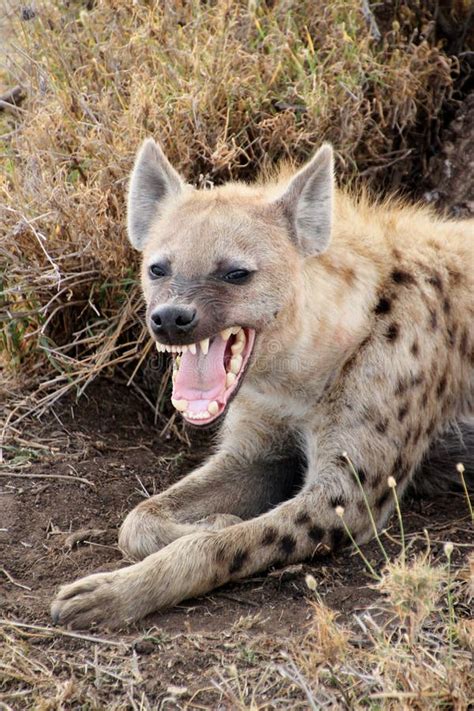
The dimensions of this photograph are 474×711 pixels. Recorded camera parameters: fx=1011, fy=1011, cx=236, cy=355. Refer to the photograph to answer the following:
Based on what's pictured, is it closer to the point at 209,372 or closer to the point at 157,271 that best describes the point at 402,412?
the point at 209,372

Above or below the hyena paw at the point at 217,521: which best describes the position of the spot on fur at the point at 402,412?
above

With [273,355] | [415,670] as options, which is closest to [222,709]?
[415,670]

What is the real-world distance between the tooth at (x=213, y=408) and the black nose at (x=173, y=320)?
203mm

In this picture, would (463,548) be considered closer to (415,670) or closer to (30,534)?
(415,670)

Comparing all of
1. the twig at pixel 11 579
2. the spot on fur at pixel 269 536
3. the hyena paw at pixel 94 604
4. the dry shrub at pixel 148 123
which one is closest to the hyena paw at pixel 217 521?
the spot on fur at pixel 269 536

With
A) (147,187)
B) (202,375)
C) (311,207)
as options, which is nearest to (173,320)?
(202,375)

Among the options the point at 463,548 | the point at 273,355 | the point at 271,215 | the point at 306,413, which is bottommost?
the point at 463,548

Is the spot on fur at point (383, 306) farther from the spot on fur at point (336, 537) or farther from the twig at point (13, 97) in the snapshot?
the twig at point (13, 97)

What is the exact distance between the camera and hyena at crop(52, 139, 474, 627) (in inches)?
106

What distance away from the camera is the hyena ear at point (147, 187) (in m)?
3.11

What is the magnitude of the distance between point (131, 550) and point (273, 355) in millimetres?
693

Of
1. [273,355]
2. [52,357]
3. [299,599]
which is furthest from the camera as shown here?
[52,357]

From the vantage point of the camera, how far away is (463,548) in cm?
Result: 282

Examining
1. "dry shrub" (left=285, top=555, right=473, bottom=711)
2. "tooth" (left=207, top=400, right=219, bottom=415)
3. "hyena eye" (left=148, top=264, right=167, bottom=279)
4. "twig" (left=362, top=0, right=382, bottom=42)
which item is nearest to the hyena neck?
"tooth" (left=207, top=400, right=219, bottom=415)
